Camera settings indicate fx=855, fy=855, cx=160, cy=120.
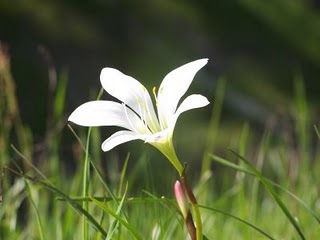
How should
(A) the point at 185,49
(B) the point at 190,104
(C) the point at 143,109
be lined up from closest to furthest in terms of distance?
1. (B) the point at 190,104
2. (C) the point at 143,109
3. (A) the point at 185,49

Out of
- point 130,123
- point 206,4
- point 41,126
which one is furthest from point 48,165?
point 206,4

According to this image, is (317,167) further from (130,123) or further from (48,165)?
(130,123)

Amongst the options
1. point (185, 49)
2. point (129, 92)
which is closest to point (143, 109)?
point (129, 92)

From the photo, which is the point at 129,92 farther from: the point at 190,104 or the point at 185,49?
the point at 185,49

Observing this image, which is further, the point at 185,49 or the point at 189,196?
the point at 185,49

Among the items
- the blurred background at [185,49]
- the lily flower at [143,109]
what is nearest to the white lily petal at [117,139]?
the lily flower at [143,109]
